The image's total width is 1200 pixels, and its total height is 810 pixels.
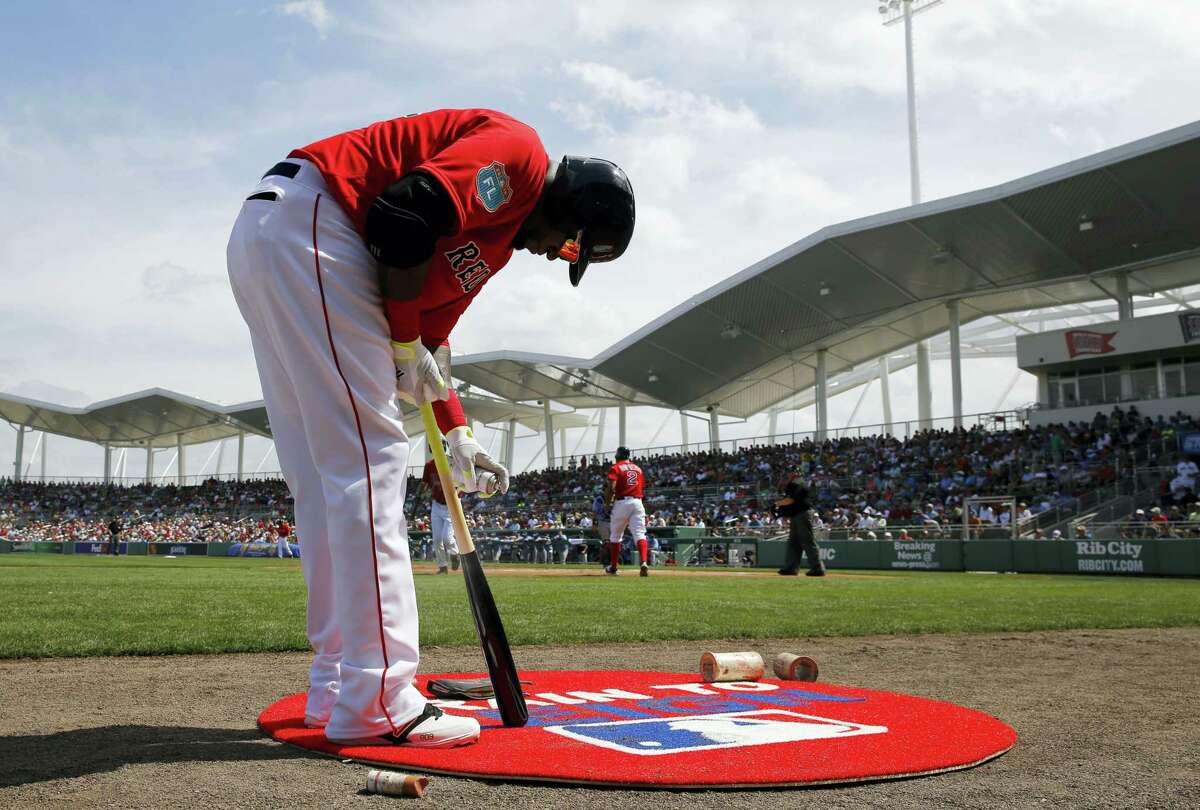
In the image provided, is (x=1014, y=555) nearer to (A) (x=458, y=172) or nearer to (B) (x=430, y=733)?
(B) (x=430, y=733)

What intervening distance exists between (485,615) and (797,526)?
591 inches

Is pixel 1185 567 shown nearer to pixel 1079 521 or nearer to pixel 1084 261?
pixel 1079 521

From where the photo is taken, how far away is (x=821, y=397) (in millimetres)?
43656

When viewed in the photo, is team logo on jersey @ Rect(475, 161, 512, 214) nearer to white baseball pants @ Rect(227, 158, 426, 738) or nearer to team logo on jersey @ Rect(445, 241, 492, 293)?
team logo on jersey @ Rect(445, 241, 492, 293)

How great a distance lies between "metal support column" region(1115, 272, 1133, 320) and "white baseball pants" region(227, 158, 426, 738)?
3670 centimetres

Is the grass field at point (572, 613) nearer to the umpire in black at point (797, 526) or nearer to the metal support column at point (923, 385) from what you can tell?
the umpire in black at point (797, 526)

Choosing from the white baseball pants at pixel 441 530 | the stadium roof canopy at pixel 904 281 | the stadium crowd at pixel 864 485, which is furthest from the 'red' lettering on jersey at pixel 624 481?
the stadium roof canopy at pixel 904 281

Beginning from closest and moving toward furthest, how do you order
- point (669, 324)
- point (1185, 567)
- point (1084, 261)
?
point (1185, 567) → point (1084, 261) → point (669, 324)

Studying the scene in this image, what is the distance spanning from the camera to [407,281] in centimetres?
322

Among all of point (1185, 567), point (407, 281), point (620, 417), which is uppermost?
point (620, 417)

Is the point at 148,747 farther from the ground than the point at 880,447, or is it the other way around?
the point at 880,447

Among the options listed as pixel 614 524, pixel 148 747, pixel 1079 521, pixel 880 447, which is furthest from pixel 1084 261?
pixel 148 747

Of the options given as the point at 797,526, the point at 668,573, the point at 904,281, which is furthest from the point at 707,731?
the point at 904,281

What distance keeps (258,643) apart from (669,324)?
123ft
